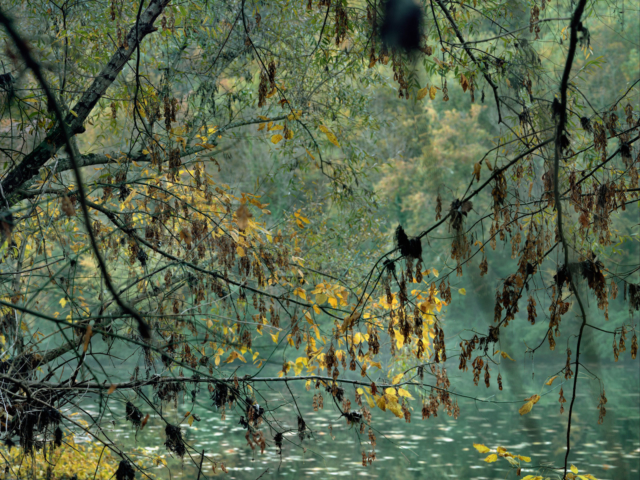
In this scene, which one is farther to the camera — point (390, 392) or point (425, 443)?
point (425, 443)

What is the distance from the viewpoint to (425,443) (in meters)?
11.1

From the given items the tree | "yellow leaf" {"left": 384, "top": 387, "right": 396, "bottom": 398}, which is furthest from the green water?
"yellow leaf" {"left": 384, "top": 387, "right": 396, "bottom": 398}

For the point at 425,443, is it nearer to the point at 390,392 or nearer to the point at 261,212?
the point at 261,212

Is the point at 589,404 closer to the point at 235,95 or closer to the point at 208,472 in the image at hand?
the point at 208,472

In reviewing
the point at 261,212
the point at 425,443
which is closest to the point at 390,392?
the point at 261,212

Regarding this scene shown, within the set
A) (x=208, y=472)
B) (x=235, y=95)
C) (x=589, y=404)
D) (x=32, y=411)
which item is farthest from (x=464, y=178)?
(x=32, y=411)

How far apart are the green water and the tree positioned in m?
3.56

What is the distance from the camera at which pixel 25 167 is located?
3574mm

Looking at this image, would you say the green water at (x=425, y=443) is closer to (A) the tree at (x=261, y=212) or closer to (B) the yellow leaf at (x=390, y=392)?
(A) the tree at (x=261, y=212)

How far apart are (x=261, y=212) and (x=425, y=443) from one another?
24.8 ft

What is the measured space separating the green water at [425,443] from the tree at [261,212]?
11.7ft

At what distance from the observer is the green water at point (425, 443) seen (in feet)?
30.3

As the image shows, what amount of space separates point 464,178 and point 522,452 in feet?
41.2

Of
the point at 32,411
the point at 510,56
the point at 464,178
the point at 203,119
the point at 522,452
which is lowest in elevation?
the point at 522,452
